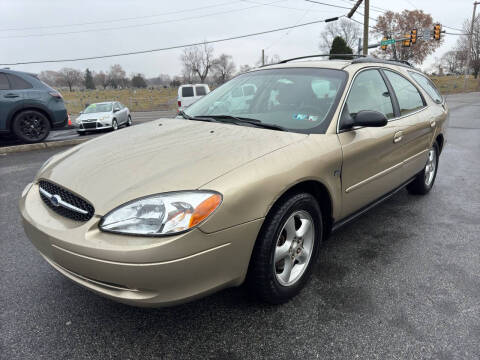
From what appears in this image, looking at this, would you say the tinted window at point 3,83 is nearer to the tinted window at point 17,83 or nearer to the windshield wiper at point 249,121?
the tinted window at point 17,83

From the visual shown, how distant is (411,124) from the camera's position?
3342mm

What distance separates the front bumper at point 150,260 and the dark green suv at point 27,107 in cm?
727

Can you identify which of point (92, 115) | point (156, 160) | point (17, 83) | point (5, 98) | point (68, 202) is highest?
point (17, 83)

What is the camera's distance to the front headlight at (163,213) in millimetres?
1617

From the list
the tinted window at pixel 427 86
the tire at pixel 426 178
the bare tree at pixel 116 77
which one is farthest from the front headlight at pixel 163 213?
the bare tree at pixel 116 77

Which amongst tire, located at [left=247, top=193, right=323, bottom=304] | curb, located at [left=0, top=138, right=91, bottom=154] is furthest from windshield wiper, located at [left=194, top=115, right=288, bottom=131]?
curb, located at [left=0, top=138, right=91, bottom=154]

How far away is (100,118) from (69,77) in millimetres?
87357

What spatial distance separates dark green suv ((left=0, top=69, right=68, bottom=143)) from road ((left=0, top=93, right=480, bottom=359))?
5829 millimetres

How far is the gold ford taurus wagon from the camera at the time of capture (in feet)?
5.36

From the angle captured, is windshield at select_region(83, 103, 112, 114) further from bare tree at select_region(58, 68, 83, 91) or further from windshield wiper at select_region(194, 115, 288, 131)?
bare tree at select_region(58, 68, 83, 91)

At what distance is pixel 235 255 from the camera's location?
1783 millimetres

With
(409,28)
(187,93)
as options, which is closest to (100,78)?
(409,28)

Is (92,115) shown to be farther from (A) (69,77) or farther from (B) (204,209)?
(A) (69,77)

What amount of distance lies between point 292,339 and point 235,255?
0.62 metres
